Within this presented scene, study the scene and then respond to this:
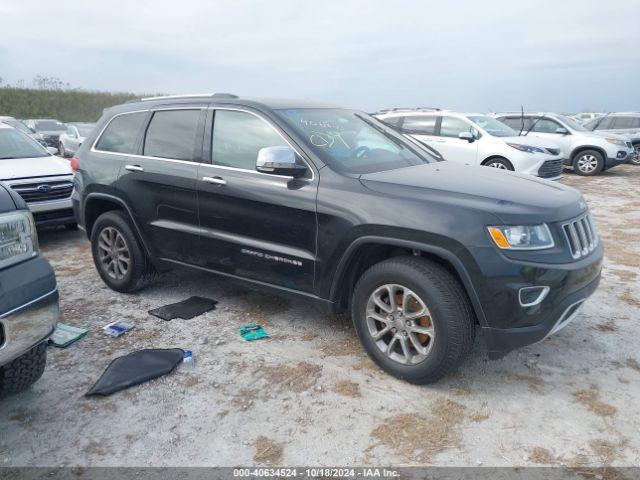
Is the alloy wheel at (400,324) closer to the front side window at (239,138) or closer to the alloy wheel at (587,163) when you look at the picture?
the front side window at (239,138)

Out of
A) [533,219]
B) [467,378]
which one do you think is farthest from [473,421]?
[533,219]

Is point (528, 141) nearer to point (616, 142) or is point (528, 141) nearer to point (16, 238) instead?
point (616, 142)

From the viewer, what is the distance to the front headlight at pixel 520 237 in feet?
9.27

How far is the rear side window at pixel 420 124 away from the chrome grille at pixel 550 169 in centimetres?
232

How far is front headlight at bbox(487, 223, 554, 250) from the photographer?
9.27ft

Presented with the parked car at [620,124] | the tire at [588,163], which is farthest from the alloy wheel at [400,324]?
the parked car at [620,124]

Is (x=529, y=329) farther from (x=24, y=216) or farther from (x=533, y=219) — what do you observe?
(x=24, y=216)

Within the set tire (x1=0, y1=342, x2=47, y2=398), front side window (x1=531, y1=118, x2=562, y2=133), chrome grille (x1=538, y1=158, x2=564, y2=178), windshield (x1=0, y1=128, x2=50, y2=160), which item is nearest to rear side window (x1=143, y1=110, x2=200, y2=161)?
tire (x1=0, y1=342, x2=47, y2=398)

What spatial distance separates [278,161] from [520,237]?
1555 mm

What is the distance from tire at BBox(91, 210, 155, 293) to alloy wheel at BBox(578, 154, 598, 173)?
41.8ft

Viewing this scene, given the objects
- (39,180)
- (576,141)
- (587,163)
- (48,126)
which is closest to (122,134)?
(39,180)

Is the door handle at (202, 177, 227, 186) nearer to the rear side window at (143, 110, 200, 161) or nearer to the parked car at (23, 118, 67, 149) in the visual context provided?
the rear side window at (143, 110, 200, 161)

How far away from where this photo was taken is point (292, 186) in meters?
3.48

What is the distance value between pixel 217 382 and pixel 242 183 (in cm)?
141
